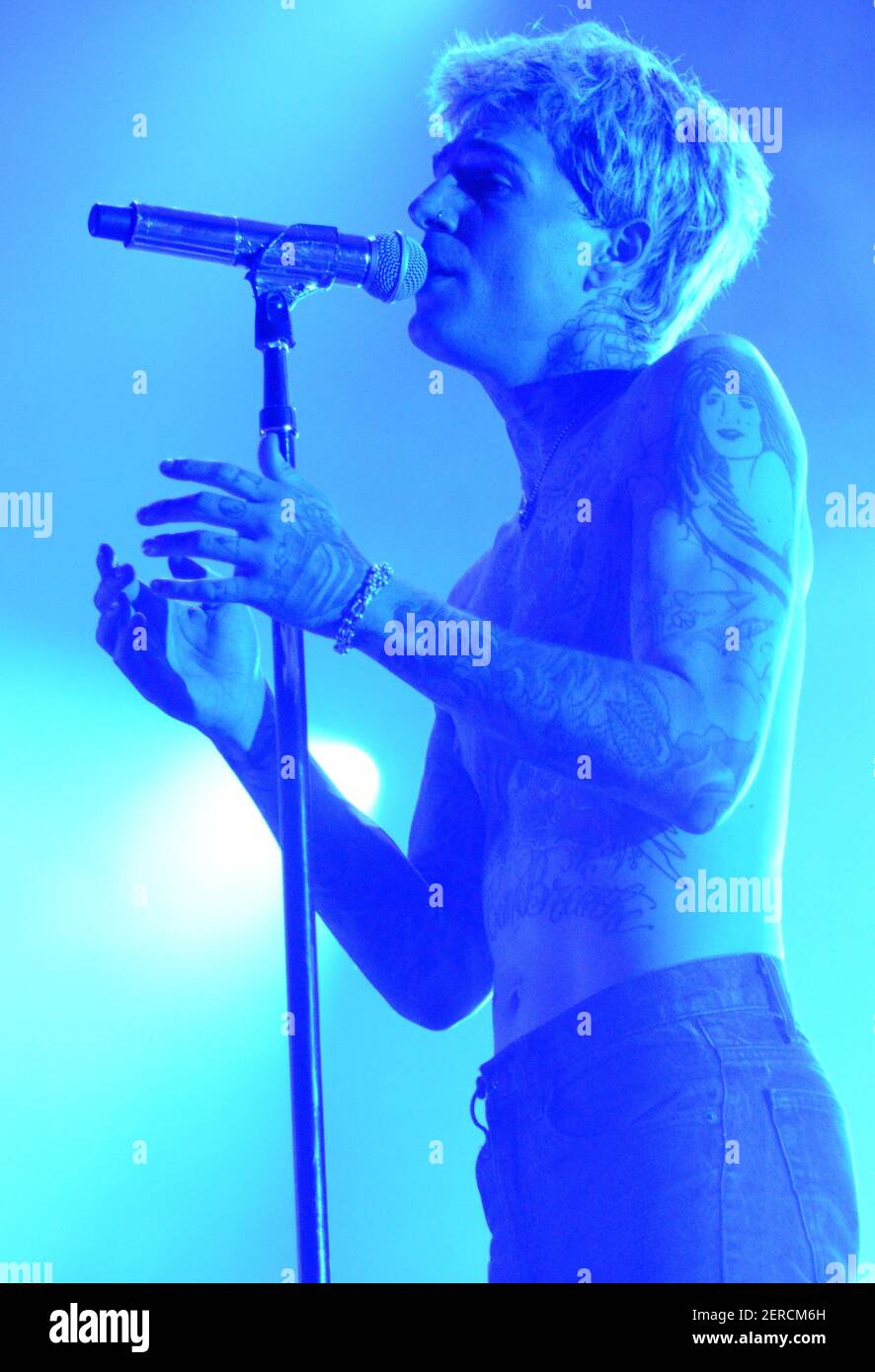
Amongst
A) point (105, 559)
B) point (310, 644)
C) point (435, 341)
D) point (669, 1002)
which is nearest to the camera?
point (669, 1002)

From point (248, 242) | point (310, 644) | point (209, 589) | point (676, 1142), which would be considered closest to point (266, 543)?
point (209, 589)

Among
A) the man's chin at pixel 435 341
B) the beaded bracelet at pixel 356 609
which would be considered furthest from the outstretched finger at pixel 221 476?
the man's chin at pixel 435 341

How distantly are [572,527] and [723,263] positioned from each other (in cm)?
42

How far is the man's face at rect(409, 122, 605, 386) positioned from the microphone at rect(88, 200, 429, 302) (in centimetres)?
16

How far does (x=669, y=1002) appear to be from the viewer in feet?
4.15

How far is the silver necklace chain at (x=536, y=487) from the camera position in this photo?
5.07 feet

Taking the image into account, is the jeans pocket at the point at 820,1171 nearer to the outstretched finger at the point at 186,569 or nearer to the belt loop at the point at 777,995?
the belt loop at the point at 777,995

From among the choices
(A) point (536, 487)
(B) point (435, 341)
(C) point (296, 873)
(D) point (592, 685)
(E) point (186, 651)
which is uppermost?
(B) point (435, 341)

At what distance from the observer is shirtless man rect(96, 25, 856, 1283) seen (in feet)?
3.98

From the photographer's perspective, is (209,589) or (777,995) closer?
(209,589)

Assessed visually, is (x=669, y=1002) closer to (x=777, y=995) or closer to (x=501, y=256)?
(x=777, y=995)

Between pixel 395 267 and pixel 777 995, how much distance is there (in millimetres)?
693
